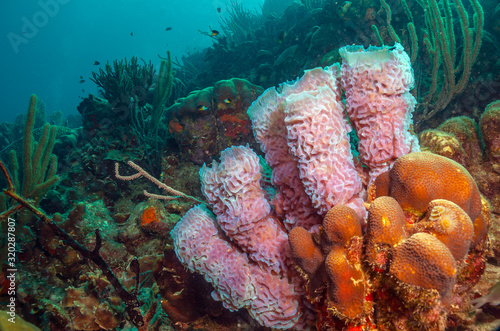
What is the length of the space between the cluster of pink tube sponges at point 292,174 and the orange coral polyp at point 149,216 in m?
1.95

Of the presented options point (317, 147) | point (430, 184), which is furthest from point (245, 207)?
point (430, 184)

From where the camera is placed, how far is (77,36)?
90.7 meters

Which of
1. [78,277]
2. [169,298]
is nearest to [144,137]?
[78,277]

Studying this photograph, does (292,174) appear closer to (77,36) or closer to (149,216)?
(149,216)

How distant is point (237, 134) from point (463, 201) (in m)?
4.56

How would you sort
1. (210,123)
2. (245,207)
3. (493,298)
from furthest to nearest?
(210,123) < (245,207) < (493,298)

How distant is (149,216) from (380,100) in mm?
3417

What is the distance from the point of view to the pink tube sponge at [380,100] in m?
1.63

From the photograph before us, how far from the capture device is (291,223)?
1991mm

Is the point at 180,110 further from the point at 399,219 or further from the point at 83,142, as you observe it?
the point at 399,219

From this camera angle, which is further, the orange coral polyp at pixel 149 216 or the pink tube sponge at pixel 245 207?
the orange coral polyp at pixel 149 216

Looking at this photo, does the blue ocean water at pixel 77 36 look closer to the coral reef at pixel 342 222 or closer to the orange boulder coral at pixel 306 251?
the coral reef at pixel 342 222

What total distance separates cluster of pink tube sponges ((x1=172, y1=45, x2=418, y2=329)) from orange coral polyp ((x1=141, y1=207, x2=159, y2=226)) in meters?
1.95

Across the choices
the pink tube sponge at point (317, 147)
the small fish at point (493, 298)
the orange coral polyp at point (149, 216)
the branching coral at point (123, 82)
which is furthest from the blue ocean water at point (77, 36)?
the small fish at point (493, 298)
